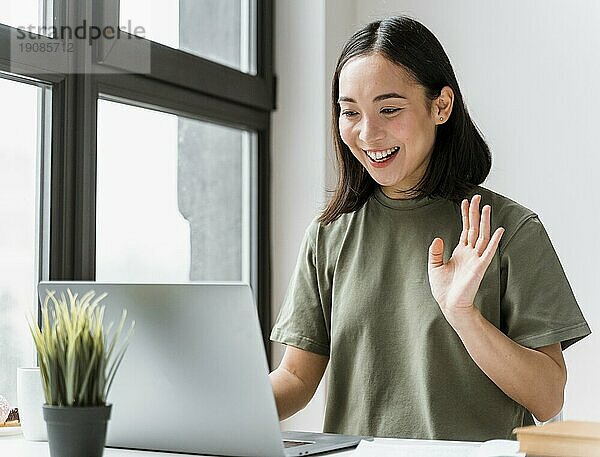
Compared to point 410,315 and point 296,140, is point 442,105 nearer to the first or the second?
point 410,315

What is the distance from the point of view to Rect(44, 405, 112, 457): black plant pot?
4.06 ft

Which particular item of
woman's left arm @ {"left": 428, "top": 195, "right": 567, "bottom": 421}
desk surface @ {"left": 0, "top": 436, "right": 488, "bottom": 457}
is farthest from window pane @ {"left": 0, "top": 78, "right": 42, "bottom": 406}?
woman's left arm @ {"left": 428, "top": 195, "right": 567, "bottom": 421}

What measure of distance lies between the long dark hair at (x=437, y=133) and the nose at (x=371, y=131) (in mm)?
116

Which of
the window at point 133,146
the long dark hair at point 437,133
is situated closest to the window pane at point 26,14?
the window at point 133,146

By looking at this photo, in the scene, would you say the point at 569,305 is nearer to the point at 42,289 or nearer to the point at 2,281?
the point at 42,289

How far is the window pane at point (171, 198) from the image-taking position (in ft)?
7.34

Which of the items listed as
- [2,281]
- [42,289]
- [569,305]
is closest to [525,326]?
[569,305]

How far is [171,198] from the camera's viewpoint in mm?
2471

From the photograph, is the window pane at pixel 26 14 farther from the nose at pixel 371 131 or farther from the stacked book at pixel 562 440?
the stacked book at pixel 562 440

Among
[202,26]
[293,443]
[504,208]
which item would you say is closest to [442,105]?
[504,208]

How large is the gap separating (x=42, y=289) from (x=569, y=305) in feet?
2.92

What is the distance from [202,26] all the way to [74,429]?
156cm

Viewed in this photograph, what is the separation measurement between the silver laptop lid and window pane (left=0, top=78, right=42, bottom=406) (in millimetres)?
580

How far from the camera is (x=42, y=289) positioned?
1487mm
